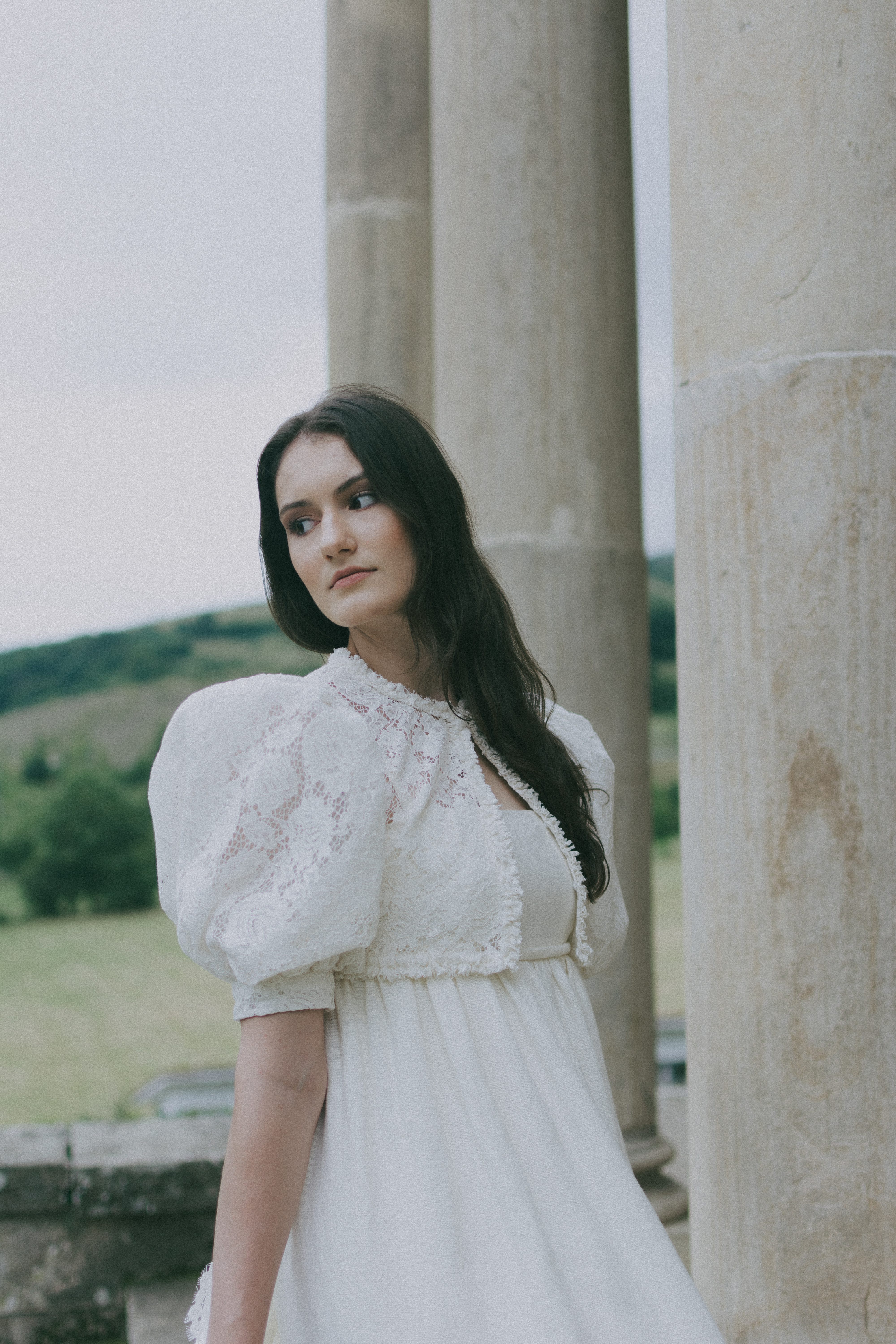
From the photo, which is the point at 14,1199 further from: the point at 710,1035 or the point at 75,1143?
the point at 710,1035

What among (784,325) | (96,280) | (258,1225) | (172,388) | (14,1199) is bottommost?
(14,1199)

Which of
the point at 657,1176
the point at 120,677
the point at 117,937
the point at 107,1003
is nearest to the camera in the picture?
the point at 657,1176

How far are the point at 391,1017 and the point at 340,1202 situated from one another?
0.20 meters

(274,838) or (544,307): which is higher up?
(544,307)

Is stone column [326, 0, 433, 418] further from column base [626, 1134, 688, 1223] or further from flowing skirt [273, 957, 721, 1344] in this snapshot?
flowing skirt [273, 957, 721, 1344]

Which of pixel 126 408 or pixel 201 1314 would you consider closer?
pixel 201 1314

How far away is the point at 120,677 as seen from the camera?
32.3 m

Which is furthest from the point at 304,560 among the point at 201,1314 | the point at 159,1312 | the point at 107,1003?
the point at 107,1003

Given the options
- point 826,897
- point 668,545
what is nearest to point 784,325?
point 826,897

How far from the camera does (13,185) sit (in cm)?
3628

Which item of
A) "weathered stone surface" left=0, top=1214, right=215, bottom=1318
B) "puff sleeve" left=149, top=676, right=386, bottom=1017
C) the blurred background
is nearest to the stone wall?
"weathered stone surface" left=0, top=1214, right=215, bottom=1318

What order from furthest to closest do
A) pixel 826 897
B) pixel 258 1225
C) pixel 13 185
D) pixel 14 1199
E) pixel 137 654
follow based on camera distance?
pixel 13 185
pixel 137 654
pixel 14 1199
pixel 826 897
pixel 258 1225

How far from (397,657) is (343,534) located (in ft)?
0.65

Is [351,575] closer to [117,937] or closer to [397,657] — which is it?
[397,657]
